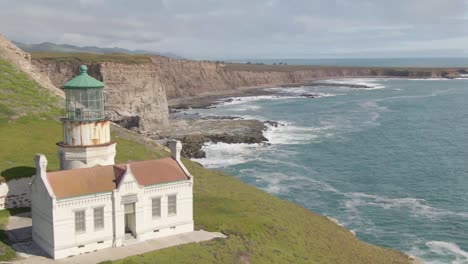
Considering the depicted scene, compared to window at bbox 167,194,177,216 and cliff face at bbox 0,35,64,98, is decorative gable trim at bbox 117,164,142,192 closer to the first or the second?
window at bbox 167,194,177,216

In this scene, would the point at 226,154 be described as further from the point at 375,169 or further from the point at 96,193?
the point at 96,193

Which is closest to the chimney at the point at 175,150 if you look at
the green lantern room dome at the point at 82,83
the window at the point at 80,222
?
the green lantern room dome at the point at 82,83

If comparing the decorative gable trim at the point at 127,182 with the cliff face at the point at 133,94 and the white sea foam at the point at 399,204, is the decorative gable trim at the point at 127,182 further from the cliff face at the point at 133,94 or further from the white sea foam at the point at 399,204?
the cliff face at the point at 133,94

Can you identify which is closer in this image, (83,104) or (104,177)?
(104,177)

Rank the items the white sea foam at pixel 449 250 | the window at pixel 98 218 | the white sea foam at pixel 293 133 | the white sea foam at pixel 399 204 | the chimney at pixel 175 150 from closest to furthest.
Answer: the window at pixel 98 218 → the chimney at pixel 175 150 → the white sea foam at pixel 449 250 → the white sea foam at pixel 399 204 → the white sea foam at pixel 293 133

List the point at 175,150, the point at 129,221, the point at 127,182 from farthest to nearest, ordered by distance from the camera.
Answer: the point at 175,150 < the point at 129,221 < the point at 127,182

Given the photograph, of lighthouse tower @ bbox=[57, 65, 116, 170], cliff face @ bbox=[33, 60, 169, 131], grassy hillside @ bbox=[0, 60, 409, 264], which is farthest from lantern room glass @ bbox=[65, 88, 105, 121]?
cliff face @ bbox=[33, 60, 169, 131]

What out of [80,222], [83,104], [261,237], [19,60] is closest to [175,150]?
[83,104]
